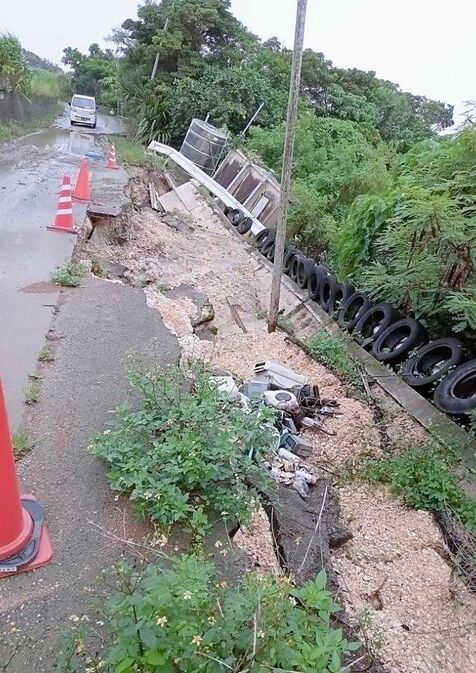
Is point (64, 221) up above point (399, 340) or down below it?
below

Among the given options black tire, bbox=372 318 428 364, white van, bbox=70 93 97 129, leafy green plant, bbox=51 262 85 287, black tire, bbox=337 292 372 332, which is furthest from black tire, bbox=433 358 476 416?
white van, bbox=70 93 97 129

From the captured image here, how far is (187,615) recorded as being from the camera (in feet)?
5.13

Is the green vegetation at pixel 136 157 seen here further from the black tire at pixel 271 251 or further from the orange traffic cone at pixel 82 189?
the orange traffic cone at pixel 82 189

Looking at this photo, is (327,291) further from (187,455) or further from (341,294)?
(187,455)

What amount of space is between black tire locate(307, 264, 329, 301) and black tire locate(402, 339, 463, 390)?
2.84 metres

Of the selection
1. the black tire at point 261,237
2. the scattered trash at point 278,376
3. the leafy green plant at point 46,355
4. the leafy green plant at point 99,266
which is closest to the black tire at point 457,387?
the scattered trash at point 278,376

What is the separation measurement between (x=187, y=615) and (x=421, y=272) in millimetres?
4688

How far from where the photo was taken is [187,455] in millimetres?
2510

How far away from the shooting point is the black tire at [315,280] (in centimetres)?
816

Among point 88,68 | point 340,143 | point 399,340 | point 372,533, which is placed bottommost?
point 88,68

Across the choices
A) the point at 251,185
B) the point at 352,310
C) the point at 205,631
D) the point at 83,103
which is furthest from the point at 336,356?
the point at 83,103

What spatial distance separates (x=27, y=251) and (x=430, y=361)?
4.90 metres

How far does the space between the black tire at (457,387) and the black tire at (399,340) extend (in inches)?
29.9

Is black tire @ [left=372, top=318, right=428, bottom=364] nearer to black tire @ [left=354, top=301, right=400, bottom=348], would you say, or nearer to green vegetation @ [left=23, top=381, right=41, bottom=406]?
black tire @ [left=354, top=301, right=400, bottom=348]
